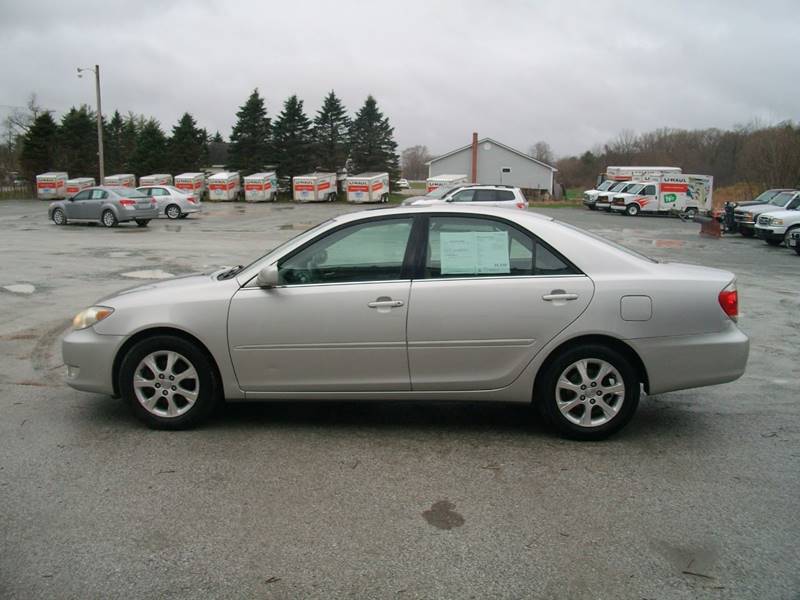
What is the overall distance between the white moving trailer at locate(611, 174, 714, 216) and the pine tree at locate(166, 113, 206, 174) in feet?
120

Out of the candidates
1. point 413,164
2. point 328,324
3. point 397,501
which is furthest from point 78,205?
point 413,164

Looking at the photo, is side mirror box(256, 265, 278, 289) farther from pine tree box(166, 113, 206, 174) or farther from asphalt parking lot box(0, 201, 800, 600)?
pine tree box(166, 113, 206, 174)

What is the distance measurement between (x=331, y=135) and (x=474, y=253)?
5751 cm

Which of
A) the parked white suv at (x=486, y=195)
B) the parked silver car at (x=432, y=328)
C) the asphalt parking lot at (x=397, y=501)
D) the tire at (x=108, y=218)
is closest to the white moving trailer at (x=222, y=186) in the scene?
the tire at (x=108, y=218)

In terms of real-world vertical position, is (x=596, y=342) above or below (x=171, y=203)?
below

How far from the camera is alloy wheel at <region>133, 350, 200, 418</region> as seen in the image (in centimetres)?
481

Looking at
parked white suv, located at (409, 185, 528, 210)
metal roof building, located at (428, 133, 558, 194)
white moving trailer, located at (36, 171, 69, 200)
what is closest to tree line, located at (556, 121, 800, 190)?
metal roof building, located at (428, 133, 558, 194)

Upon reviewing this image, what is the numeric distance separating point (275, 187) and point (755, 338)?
48.0 meters

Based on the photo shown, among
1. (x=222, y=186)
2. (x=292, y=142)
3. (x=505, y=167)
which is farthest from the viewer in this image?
(x=505, y=167)

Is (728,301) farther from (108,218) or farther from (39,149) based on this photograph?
(39,149)

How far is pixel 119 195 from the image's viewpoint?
83.9ft

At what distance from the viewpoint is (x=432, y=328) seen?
15.2 ft

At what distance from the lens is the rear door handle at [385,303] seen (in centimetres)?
462

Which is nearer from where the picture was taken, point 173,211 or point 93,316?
point 93,316
